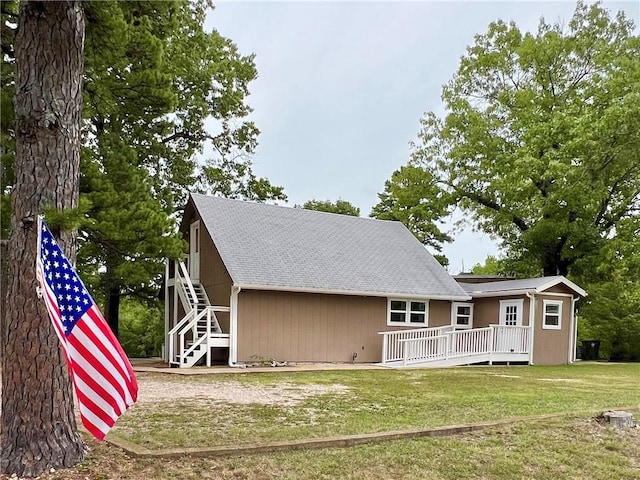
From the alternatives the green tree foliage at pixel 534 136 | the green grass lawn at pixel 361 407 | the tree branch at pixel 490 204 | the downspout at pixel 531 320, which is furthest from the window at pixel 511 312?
the tree branch at pixel 490 204

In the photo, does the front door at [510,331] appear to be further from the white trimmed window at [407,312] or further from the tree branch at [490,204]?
the tree branch at [490,204]

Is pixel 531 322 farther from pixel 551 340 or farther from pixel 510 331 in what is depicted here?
pixel 551 340

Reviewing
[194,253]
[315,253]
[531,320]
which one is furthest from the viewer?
[194,253]

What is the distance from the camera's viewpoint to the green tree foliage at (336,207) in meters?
33.4

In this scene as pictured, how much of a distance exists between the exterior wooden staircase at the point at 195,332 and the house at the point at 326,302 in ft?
0.11

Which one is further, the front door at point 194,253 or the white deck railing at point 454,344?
the front door at point 194,253

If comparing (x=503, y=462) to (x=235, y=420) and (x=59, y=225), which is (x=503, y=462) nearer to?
(x=235, y=420)

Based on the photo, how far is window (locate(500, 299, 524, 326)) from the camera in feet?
54.7

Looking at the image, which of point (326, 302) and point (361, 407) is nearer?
point (361, 407)

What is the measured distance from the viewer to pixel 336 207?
3369 centimetres

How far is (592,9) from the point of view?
21812mm

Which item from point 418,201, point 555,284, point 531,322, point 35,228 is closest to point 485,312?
point 531,322

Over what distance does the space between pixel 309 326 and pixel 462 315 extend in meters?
5.88

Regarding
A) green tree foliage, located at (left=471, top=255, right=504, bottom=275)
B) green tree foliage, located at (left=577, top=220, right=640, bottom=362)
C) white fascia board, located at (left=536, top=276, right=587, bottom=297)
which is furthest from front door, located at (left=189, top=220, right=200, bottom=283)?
green tree foliage, located at (left=471, top=255, right=504, bottom=275)
